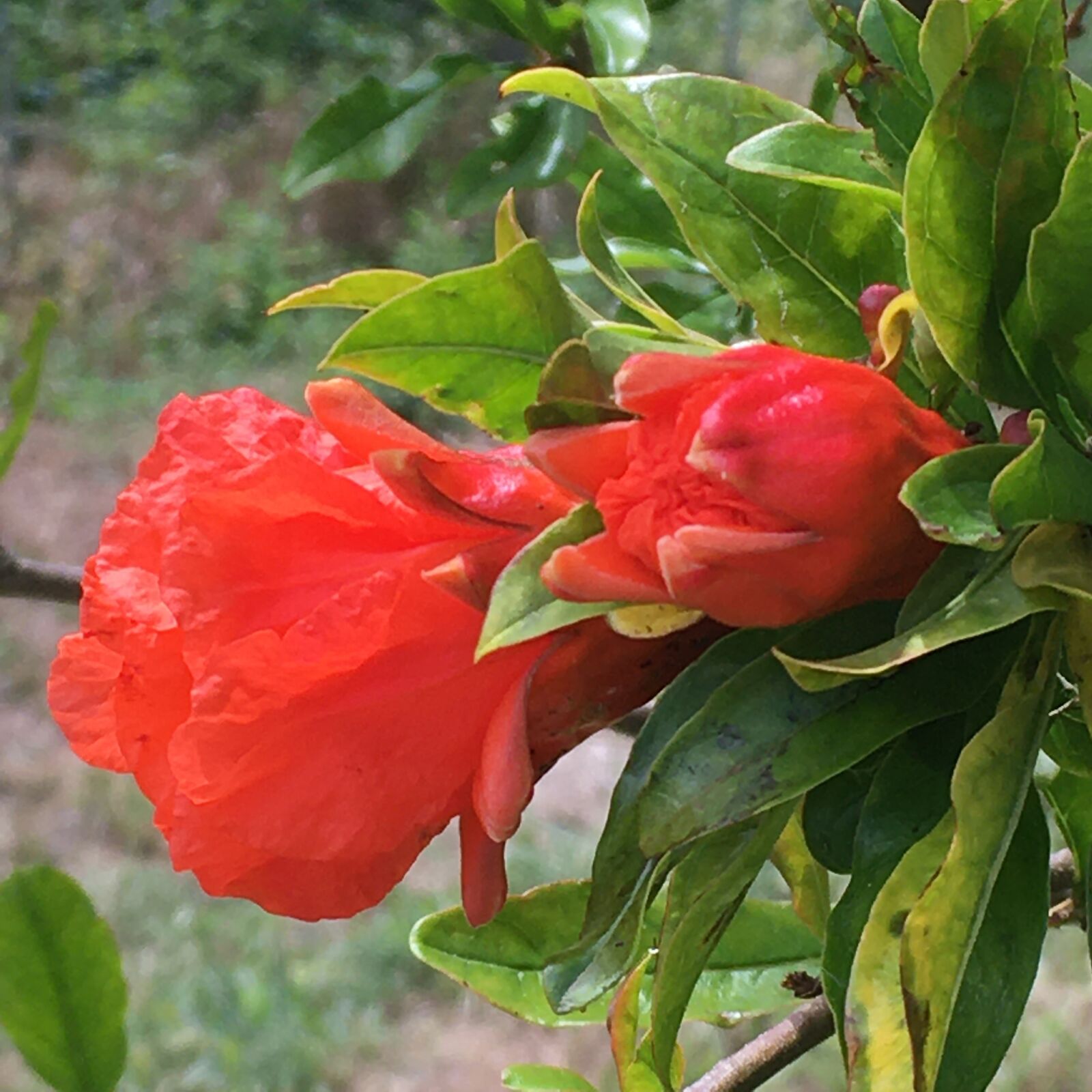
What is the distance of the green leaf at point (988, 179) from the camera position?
259 mm

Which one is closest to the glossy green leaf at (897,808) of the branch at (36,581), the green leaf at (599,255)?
the green leaf at (599,255)

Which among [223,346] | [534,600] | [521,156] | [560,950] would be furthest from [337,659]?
[223,346]

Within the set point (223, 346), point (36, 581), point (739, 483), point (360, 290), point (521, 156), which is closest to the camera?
point (739, 483)

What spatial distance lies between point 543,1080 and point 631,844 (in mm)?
289

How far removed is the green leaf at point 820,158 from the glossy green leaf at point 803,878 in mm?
226

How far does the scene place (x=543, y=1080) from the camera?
20.6 inches

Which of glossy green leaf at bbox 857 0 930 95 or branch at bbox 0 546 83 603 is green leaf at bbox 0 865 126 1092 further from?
glossy green leaf at bbox 857 0 930 95

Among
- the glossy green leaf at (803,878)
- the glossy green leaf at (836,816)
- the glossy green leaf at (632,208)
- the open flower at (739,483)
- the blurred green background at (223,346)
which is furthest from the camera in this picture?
the blurred green background at (223,346)

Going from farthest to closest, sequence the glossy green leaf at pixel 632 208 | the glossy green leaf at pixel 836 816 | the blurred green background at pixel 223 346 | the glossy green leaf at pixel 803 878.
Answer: the blurred green background at pixel 223 346, the glossy green leaf at pixel 632 208, the glossy green leaf at pixel 803 878, the glossy green leaf at pixel 836 816

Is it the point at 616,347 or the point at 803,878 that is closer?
the point at 616,347

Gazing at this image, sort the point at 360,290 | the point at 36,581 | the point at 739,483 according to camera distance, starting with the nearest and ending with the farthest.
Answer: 1. the point at 739,483
2. the point at 360,290
3. the point at 36,581

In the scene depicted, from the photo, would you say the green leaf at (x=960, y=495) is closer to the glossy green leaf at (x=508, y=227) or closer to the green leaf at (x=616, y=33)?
the glossy green leaf at (x=508, y=227)

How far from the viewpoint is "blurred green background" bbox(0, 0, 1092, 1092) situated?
164 cm

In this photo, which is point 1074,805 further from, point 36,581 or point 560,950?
point 36,581
